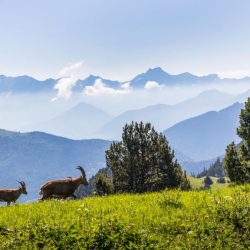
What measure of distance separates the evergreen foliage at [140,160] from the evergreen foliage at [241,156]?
14077mm

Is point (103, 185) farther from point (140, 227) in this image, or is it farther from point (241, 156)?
point (140, 227)

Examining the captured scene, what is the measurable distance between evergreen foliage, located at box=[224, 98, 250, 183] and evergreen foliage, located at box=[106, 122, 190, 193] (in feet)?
46.2

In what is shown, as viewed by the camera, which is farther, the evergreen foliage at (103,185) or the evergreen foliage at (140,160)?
the evergreen foliage at (103,185)

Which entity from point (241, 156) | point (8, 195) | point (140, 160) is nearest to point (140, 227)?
point (8, 195)

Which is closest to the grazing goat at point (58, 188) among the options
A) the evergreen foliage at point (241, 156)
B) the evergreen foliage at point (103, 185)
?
the evergreen foliage at point (241, 156)

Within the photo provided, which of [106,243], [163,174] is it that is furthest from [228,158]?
[106,243]

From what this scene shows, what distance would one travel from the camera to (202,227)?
36.9ft

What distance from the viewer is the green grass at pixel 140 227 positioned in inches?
411

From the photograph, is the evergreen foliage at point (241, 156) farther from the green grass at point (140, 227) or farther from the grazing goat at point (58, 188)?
the green grass at point (140, 227)

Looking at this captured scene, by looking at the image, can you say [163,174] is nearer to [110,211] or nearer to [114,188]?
[114,188]

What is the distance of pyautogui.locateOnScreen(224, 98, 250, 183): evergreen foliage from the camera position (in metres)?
56.5

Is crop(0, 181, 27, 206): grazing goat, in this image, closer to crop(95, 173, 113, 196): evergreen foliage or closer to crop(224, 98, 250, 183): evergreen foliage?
crop(224, 98, 250, 183): evergreen foliage

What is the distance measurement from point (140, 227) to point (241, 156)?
166ft

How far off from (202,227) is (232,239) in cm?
85
